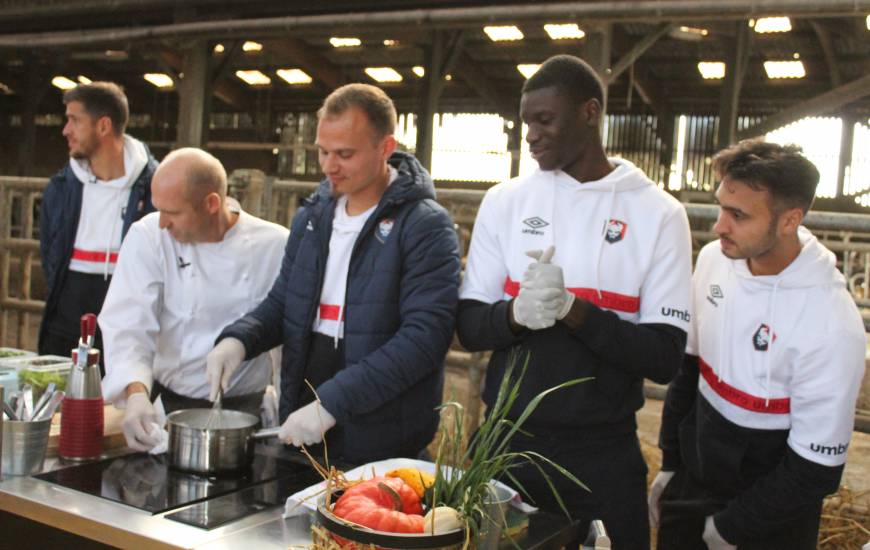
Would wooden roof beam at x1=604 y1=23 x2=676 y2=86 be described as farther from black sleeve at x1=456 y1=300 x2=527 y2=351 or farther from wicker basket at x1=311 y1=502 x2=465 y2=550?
wicker basket at x1=311 y1=502 x2=465 y2=550

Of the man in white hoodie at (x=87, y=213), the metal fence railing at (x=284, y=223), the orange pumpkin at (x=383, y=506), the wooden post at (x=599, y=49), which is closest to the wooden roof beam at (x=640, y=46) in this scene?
the wooden post at (x=599, y=49)

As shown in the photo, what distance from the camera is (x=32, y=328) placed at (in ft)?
31.1

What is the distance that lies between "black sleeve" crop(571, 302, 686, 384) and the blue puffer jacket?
44 centimetres

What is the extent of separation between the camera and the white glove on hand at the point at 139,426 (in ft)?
7.80

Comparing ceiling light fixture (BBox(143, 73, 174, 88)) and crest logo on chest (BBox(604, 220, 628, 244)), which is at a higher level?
ceiling light fixture (BBox(143, 73, 174, 88))

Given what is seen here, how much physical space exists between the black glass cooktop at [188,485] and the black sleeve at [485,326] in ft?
1.78

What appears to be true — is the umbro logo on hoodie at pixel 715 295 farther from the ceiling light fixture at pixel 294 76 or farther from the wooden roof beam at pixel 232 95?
the wooden roof beam at pixel 232 95

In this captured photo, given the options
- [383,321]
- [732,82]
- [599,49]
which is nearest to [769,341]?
[383,321]

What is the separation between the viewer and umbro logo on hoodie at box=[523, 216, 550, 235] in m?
2.49

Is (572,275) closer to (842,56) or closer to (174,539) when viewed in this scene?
(174,539)

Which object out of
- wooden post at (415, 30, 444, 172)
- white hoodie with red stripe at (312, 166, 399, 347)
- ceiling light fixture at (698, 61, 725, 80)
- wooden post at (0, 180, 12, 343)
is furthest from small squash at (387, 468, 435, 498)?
ceiling light fixture at (698, 61, 725, 80)

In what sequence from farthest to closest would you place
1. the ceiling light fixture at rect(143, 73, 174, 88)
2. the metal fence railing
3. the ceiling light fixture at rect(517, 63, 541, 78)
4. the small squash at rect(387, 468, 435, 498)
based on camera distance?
1. the ceiling light fixture at rect(143, 73, 174, 88)
2. the ceiling light fixture at rect(517, 63, 541, 78)
3. the metal fence railing
4. the small squash at rect(387, 468, 435, 498)

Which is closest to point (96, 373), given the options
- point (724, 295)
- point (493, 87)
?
point (724, 295)

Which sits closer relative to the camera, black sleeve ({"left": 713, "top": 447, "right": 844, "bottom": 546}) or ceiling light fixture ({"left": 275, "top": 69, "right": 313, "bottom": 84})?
black sleeve ({"left": 713, "top": 447, "right": 844, "bottom": 546})
